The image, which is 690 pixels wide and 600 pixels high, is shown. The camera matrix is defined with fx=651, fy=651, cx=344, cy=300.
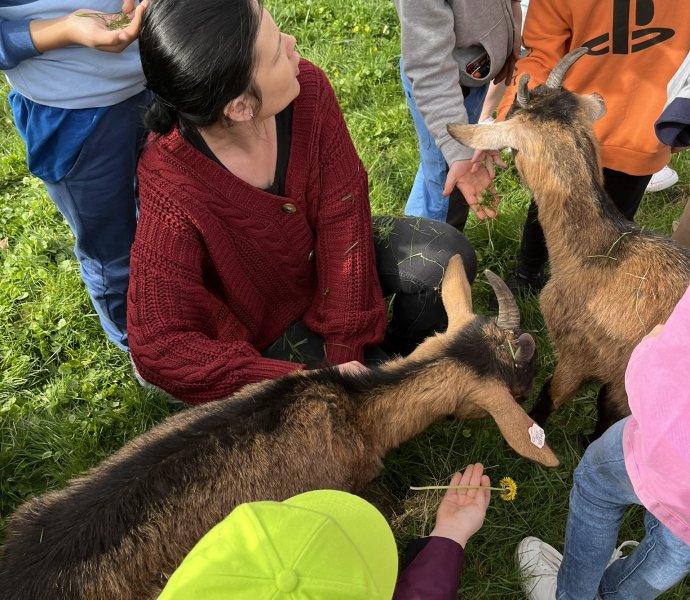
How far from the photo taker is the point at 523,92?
131 inches

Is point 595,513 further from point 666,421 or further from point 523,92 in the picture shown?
point 523,92

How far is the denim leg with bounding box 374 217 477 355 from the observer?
3.49 metres

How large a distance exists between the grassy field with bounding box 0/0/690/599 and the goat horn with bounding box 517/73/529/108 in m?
1.30

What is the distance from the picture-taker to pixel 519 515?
340 cm

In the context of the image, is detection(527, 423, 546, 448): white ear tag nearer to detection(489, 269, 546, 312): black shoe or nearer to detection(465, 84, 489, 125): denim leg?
detection(489, 269, 546, 312): black shoe

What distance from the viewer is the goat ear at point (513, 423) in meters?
2.68

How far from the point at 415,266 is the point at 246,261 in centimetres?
94

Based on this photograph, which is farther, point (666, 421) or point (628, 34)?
point (628, 34)

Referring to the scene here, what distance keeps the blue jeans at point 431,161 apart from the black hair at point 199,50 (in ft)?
4.84

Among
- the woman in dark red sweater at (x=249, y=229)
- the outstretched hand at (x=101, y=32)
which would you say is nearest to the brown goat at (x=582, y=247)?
the woman in dark red sweater at (x=249, y=229)

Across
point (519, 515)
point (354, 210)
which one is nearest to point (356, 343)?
point (354, 210)

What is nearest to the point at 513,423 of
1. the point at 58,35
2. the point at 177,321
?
the point at 177,321

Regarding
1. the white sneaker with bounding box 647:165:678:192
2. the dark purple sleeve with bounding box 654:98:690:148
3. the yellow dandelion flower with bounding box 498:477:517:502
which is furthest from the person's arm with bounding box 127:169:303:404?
the white sneaker with bounding box 647:165:678:192

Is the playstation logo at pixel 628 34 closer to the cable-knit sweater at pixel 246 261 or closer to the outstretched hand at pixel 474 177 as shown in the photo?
the outstretched hand at pixel 474 177
